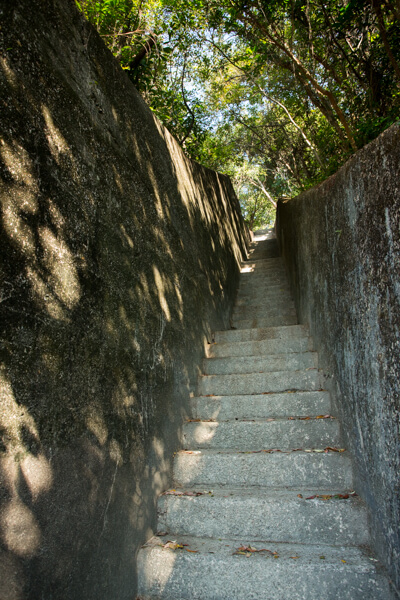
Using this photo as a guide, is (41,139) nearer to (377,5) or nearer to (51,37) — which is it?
(51,37)

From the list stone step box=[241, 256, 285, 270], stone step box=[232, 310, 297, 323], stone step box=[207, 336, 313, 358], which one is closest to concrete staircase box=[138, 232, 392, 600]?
stone step box=[207, 336, 313, 358]

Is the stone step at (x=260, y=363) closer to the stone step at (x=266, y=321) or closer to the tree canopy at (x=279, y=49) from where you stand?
the stone step at (x=266, y=321)

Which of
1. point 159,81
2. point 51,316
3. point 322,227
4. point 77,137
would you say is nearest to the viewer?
point 51,316

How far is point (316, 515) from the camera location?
2365 millimetres

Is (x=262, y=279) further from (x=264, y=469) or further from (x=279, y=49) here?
(x=264, y=469)

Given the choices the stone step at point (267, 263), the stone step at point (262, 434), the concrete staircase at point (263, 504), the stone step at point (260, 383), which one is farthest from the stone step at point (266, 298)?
the stone step at point (262, 434)

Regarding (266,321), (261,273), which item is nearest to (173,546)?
(266,321)

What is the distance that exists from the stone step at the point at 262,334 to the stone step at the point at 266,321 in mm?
696

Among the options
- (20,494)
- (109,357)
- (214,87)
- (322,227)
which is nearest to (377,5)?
(322,227)

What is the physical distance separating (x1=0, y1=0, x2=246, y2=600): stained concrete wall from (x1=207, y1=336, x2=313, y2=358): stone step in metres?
1.19

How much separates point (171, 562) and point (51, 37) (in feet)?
9.76

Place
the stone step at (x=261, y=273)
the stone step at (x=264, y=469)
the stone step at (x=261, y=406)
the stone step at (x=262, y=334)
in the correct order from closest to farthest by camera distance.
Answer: the stone step at (x=264, y=469) < the stone step at (x=261, y=406) < the stone step at (x=262, y=334) < the stone step at (x=261, y=273)

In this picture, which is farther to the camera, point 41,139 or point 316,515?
point 316,515

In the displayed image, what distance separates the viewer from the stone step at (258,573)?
1.98 m
